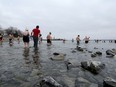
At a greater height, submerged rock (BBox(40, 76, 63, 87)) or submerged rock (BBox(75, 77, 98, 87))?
submerged rock (BBox(40, 76, 63, 87))

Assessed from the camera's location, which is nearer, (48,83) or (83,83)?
(48,83)

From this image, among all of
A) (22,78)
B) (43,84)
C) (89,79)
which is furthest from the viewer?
(89,79)

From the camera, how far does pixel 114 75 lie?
10.8 metres

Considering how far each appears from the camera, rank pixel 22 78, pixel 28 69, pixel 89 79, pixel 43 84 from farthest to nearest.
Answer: pixel 28 69, pixel 89 79, pixel 22 78, pixel 43 84

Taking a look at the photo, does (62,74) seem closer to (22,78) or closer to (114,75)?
(22,78)

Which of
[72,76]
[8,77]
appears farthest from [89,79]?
[8,77]

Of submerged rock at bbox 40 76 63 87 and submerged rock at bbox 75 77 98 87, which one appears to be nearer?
submerged rock at bbox 40 76 63 87

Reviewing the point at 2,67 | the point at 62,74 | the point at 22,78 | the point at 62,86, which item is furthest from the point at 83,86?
the point at 2,67

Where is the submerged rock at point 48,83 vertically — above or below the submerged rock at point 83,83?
above

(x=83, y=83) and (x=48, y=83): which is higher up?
(x=48, y=83)

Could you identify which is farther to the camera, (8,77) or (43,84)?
(8,77)

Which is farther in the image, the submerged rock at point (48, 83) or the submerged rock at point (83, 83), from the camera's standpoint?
the submerged rock at point (83, 83)

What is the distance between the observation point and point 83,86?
27.5 ft

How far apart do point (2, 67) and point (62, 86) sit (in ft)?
14.8
